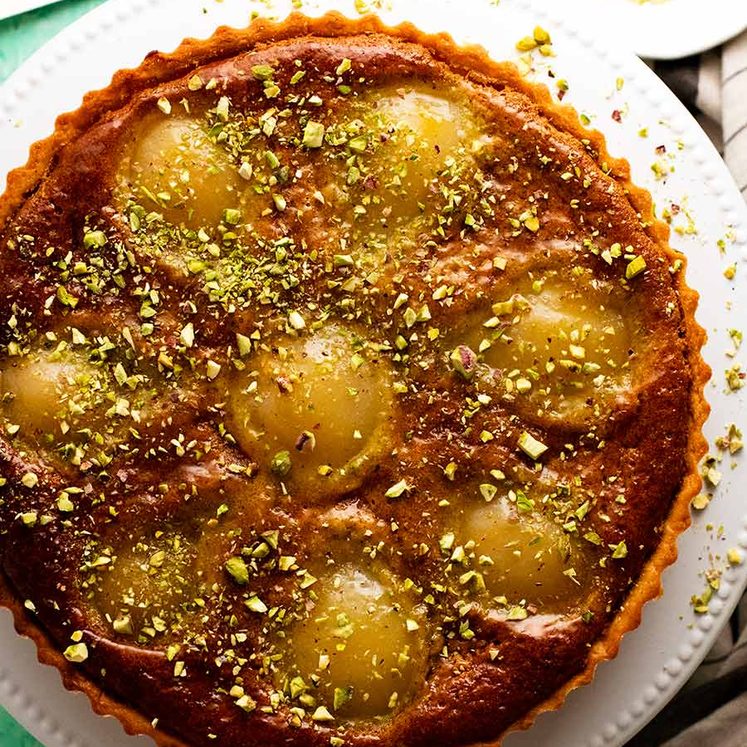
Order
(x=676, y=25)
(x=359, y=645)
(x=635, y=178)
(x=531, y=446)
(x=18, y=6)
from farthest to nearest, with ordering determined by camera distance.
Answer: (x=18, y=6), (x=676, y=25), (x=635, y=178), (x=531, y=446), (x=359, y=645)

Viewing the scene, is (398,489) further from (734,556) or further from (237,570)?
(734,556)

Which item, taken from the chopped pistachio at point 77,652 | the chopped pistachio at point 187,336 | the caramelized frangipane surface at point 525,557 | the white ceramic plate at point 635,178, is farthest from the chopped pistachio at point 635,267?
the chopped pistachio at point 77,652

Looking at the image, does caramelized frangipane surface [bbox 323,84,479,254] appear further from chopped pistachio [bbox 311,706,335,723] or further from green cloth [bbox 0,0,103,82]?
green cloth [bbox 0,0,103,82]

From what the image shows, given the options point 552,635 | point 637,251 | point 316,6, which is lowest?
point 552,635

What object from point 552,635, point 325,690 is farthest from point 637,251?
point 325,690

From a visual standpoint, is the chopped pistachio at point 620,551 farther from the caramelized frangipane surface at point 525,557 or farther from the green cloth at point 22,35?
the green cloth at point 22,35

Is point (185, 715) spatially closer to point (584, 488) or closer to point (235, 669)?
point (235, 669)

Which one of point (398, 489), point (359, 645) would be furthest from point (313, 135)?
point (359, 645)
